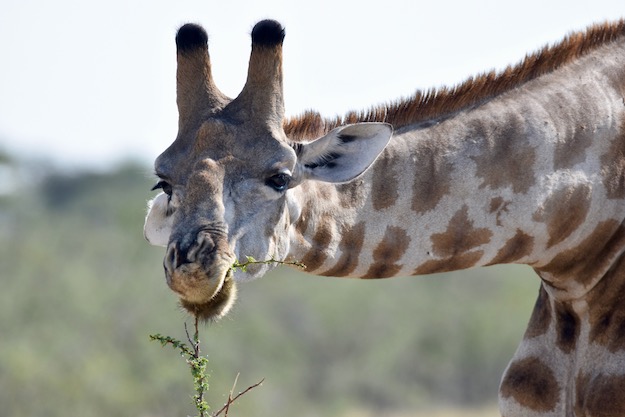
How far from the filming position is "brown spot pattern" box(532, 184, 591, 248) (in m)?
8.75

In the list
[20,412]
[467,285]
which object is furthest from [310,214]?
[467,285]

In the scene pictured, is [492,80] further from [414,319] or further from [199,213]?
[414,319]

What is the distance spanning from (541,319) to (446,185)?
4.96ft

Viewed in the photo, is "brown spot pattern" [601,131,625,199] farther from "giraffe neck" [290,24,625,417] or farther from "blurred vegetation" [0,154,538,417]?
"blurred vegetation" [0,154,538,417]

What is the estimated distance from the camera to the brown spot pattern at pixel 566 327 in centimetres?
924

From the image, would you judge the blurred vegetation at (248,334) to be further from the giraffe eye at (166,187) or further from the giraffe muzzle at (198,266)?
the giraffe muzzle at (198,266)

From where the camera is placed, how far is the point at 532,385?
30.6 feet

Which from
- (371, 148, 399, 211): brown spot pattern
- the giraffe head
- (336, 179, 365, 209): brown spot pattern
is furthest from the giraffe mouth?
(371, 148, 399, 211): brown spot pattern

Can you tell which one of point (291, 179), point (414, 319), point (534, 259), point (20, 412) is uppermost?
point (414, 319)

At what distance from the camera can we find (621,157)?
8.88 m

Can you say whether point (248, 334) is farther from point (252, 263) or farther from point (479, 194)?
point (252, 263)

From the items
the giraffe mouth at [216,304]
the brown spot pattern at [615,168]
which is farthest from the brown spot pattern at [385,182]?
the brown spot pattern at [615,168]

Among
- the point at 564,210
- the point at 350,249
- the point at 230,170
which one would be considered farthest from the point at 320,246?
the point at 564,210

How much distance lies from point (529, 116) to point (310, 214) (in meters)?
1.64
